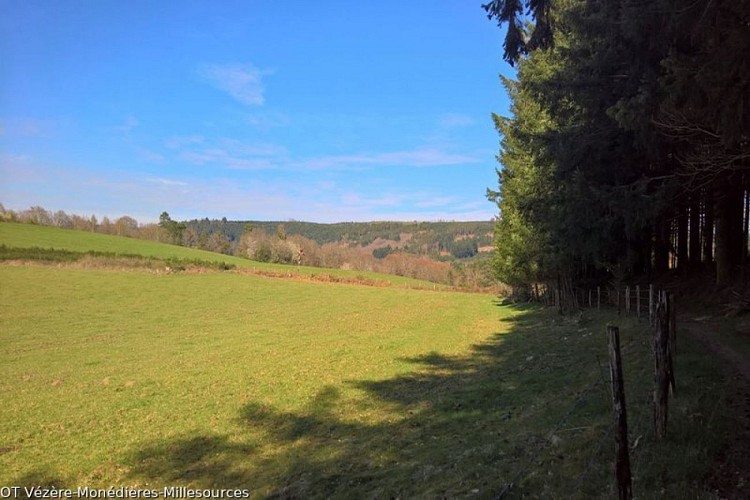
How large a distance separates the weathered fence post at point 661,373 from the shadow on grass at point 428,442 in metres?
0.65

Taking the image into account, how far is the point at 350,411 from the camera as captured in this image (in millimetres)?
11133

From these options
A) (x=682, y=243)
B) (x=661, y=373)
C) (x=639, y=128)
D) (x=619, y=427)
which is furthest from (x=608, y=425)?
(x=682, y=243)

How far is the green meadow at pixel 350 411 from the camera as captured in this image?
5723mm

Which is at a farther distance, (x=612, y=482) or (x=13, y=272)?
(x=13, y=272)

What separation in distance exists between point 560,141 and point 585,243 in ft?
11.1

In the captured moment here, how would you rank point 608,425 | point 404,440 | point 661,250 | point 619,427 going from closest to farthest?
1. point 619,427
2. point 608,425
3. point 404,440
4. point 661,250

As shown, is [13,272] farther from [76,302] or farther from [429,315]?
[429,315]

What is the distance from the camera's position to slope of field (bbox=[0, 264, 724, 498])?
5766mm

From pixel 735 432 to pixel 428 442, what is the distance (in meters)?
4.31

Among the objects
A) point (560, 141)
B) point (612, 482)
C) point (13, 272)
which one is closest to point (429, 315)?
point (560, 141)

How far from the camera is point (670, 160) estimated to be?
1466 cm

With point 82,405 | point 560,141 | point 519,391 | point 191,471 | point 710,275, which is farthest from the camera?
point 710,275

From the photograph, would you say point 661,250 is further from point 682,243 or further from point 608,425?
point 608,425

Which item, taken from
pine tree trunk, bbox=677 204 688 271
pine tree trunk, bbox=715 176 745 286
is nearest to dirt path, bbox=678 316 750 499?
pine tree trunk, bbox=715 176 745 286
